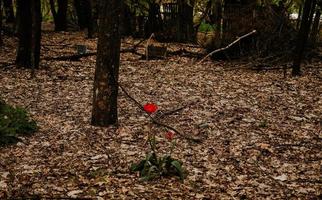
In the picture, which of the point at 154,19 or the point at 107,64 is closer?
the point at 107,64

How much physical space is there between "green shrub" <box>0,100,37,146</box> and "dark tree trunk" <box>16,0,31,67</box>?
15.1ft

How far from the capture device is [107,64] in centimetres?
669

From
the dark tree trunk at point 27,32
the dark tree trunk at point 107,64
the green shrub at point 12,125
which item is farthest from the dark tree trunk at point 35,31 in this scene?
the dark tree trunk at point 107,64

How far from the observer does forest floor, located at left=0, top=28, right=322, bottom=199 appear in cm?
513

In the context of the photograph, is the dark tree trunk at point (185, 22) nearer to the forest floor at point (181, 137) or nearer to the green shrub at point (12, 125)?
the forest floor at point (181, 137)

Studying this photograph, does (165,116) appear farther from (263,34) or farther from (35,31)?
(263,34)

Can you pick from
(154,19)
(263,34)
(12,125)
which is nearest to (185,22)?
(154,19)

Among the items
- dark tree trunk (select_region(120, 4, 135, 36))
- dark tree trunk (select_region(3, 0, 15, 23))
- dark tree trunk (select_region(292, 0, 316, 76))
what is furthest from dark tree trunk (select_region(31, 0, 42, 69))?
dark tree trunk (select_region(3, 0, 15, 23))

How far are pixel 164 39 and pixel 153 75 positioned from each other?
5713 millimetres

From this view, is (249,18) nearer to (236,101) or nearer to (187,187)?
(236,101)

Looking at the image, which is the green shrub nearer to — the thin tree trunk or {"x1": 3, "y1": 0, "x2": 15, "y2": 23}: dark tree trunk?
the thin tree trunk

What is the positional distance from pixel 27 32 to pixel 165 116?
538 cm

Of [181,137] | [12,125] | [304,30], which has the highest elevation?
[304,30]

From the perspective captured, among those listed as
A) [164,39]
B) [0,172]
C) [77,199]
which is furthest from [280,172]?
[164,39]
